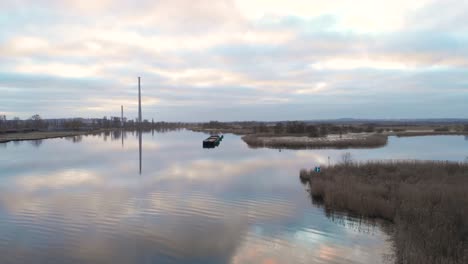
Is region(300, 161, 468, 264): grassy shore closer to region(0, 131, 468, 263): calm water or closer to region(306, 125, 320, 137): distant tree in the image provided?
region(0, 131, 468, 263): calm water

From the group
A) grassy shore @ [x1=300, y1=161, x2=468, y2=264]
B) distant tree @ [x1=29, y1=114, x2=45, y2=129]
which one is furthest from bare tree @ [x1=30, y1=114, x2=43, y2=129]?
grassy shore @ [x1=300, y1=161, x2=468, y2=264]

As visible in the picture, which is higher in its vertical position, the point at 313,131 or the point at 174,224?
the point at 313,131

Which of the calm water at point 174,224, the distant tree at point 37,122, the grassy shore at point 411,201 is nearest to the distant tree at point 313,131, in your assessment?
the grassy shore at point 411,201

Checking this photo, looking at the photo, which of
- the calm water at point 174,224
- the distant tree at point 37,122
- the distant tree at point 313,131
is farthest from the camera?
the distant tree at point 37,122

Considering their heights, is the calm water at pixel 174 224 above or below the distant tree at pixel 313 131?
below

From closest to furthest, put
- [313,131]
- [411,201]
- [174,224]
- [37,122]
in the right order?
[174,224]
[411,201]
[313,131]
[37,122]

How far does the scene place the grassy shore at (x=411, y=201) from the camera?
6805 millimetres

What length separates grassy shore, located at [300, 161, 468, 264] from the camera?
22.3 feet

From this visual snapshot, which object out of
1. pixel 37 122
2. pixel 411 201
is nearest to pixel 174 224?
pixel 411 201

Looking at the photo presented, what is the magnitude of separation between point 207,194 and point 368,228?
269 inches

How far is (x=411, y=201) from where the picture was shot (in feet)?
33.8

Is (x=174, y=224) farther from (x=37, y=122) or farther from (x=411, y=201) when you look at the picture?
(x=37, y=122)

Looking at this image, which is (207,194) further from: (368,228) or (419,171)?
(419,171)

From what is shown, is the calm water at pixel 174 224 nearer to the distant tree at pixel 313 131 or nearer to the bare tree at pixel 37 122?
the distant tree at pixel 313 131
